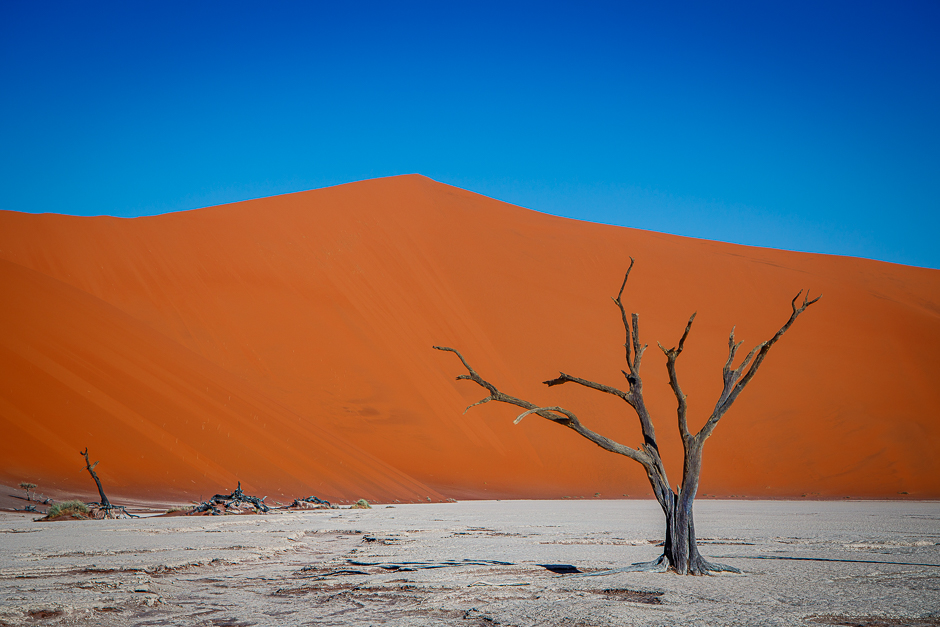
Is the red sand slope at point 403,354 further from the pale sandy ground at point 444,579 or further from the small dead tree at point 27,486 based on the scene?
the pale sandy ground at point 444,579

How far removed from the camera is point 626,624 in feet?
13.3

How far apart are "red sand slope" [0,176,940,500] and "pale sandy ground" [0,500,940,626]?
869cm

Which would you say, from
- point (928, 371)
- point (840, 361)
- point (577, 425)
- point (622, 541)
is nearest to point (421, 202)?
point (840, 361)

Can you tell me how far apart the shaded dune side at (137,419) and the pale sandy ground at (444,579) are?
21.1 ft

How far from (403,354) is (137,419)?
14363 mm

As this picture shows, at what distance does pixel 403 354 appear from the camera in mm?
31891

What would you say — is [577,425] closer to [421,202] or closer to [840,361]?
[840,361]

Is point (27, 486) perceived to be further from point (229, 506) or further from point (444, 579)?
point (444, 579)

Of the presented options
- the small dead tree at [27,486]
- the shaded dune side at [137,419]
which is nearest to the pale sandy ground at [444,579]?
the small dead tree at [27,486]

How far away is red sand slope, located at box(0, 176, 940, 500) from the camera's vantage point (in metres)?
19.5

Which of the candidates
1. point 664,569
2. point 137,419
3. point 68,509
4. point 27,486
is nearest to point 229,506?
point 68,509

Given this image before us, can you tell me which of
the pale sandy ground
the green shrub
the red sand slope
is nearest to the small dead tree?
the red sand slope

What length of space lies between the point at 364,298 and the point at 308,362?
19.3 ft

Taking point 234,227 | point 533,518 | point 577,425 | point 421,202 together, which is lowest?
point 533,518
